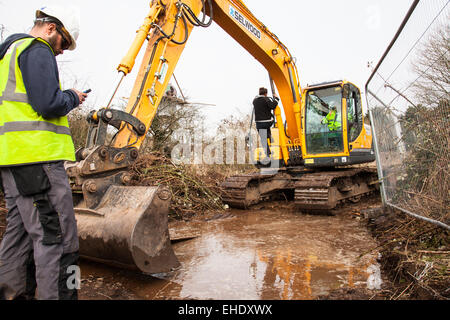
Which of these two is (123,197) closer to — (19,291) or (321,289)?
(19,291)

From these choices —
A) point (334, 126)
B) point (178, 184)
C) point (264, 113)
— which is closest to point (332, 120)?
point (334, 126)

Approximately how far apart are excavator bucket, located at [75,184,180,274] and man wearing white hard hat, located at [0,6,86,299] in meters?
0.53

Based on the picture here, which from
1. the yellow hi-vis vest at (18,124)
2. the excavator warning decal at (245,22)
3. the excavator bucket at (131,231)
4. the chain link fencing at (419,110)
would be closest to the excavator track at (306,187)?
the chain link fencing at (419,110)

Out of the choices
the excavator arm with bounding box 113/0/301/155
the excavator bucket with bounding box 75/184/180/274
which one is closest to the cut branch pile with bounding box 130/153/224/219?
the excavator arm with bounding box 113/0/301/155

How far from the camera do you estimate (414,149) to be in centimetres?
317

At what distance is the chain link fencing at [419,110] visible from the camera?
2.46 m

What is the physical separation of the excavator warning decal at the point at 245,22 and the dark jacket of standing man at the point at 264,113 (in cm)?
133

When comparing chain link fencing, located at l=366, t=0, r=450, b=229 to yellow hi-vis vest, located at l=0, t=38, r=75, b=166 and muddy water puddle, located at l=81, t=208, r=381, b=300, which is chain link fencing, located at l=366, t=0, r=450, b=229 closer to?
muddy water puddle, located at l=81, t=208, r=381, b=300

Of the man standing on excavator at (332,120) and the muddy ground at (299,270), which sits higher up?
the man standing on excavator at (332,120)

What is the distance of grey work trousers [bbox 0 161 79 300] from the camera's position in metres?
1.85

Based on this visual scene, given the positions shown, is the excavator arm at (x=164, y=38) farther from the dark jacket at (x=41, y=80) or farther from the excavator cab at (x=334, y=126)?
the excavator cab at (x=334, y=126)

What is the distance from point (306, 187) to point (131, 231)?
13.8 ft

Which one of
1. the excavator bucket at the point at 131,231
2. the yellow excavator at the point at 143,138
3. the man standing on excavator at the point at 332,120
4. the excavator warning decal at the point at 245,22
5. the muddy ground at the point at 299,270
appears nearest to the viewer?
the muddy ground at the point at 299,270
